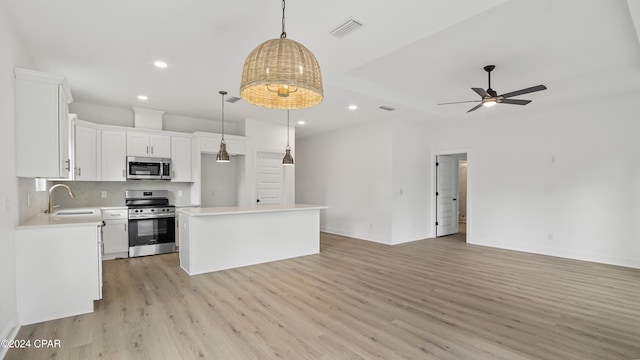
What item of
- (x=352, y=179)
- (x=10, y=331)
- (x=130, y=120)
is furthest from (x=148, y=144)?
(x=352, y=179)

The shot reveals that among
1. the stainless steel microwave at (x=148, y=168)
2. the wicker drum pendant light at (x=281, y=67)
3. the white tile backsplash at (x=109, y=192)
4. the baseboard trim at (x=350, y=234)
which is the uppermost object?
the wicker drum pendant light at (x=281, y=67)

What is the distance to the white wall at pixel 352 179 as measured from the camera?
6738 millimetres

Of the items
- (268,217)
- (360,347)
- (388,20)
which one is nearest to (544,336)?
(360,347)

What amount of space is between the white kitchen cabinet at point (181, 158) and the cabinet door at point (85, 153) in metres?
1.23

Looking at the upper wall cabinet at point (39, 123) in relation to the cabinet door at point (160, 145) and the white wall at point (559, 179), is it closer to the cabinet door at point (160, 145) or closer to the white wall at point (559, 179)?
the cabinet door at point (160, 145)

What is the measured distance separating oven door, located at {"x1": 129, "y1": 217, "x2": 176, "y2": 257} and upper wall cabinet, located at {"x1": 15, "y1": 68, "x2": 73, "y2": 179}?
99.5 inches

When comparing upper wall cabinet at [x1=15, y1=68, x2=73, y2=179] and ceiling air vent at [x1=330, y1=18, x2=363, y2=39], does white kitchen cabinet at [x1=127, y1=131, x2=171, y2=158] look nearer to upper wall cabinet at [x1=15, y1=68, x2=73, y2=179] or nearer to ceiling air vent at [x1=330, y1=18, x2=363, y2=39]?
upper wall cabinet at [x1=15, y1=68, x2=73, y2=179]

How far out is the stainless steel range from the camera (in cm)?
530

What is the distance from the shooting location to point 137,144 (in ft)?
18.2

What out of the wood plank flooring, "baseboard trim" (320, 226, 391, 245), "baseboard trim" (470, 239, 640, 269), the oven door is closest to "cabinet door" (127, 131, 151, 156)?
the oven door

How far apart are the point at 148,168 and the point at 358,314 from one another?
4.66 metres

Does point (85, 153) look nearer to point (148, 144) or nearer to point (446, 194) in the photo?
point (148, 144)

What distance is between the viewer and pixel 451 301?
338 centimetres

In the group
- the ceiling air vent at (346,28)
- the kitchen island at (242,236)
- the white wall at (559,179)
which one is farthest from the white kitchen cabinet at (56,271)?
the white wall at (559,179)
